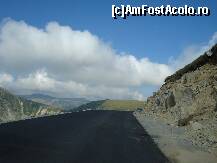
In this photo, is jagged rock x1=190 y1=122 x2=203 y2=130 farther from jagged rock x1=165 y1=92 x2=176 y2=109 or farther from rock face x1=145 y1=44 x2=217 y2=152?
jagged rock x1=165 y1=92 x2=176 y2=109

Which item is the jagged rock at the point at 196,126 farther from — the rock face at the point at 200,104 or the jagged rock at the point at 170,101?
the jagged rock at the point at 170,101

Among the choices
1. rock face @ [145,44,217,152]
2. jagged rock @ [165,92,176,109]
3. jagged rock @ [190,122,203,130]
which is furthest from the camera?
jagged rock @ [165,92,176,109]

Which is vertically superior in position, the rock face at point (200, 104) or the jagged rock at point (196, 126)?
the rock face at point (200, 104)

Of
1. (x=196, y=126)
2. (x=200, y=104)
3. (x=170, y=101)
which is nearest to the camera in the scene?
(x=196, y=126)

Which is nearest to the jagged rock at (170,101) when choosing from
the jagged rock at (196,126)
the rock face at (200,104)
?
the rock face at (200,104)

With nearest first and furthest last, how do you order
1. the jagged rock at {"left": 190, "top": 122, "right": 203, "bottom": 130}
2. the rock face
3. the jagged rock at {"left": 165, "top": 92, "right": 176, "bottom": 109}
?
the rock face
the jagged rock at {"left": 190, "top": 122, "right": 203, "bottom": 130}
the jagged rock at {"left": 165, "top": 92, "right": 176, "bottom": 109}

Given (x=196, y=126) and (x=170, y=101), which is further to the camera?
(x=170, y=101)

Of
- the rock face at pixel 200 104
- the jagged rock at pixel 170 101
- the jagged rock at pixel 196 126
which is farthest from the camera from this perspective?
the jagged rock at pixel 170 101

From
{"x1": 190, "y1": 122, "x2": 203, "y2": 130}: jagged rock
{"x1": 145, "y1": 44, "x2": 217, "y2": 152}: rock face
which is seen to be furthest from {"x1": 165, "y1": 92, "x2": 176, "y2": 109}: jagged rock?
{"x1": 190, "y1": 122, "x2": 203, "y2": 130}: jagged rock

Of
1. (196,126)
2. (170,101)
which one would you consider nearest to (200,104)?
(196,126)

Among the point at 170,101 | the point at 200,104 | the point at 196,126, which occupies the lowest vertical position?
the point at 196,126

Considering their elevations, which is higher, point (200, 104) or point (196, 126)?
point (200, 104)

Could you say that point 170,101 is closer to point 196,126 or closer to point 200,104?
point 200,104

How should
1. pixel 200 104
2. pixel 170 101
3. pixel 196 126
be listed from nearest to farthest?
1. pixel 196 126
2. pixel 200 104
3. pixel 170 101
